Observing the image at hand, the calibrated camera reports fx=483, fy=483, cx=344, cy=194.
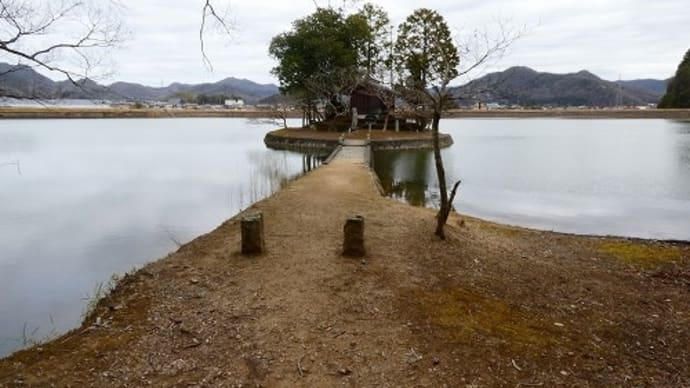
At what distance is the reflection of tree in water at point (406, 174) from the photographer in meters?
15.5

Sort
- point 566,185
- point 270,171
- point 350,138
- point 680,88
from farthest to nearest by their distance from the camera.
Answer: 1. point 680,88
2. point 350,138
3. point 270,171
4. point 566,185

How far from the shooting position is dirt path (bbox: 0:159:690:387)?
157 inches

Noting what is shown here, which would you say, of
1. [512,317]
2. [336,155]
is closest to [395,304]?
[512,317]

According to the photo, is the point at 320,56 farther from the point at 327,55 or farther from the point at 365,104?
the point at 365,104

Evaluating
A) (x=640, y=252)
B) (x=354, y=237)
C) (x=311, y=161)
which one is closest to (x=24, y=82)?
(x=354, y=237)

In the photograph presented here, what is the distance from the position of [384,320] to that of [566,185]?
45.4ft

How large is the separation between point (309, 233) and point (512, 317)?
148 inches

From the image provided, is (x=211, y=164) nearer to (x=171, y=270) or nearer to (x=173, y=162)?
(x=173, y=162)

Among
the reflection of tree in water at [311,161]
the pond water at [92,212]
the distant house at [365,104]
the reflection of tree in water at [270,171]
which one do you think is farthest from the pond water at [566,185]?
the distant house at [365,104]

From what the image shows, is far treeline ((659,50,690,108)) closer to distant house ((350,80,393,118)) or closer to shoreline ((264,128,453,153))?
shoreline ((264,128,453,153))

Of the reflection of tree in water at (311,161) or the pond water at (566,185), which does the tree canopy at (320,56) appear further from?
the pond water at (566,185)

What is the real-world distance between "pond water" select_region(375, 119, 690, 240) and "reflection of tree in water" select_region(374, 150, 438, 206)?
0.10ft

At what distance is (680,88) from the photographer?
64.7 m

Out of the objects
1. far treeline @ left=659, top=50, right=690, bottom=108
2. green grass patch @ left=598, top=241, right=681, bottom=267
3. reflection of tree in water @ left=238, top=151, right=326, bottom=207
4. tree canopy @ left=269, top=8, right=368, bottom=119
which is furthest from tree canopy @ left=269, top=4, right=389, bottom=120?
far treeline @ left=659, top=50, right=690, bottom=108
